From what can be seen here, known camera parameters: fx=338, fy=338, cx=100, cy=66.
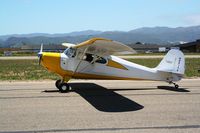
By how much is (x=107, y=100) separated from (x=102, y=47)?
248 cm

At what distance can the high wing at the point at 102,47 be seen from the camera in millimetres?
11821

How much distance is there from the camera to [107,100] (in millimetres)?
11422

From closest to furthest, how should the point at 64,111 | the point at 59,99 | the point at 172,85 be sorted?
the point at 64,111
the point at 59,99
the point at 172,85

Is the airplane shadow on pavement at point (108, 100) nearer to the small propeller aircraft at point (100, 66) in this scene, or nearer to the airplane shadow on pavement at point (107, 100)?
the airplane shadow on pavement at point (107, 100)

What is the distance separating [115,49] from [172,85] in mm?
3964

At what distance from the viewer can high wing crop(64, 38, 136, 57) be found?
465 inches

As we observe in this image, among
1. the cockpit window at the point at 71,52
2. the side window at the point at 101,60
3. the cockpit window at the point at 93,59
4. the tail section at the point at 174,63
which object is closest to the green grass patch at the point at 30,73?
the cockpit window at the point at 71,52

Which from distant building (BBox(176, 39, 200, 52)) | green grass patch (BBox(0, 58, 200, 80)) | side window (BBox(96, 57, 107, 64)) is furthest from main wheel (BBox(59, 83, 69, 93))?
distant building (BBox(176, 39, 200, 52))

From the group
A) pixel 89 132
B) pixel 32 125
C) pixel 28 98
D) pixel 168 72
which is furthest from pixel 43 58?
pixel 89 132

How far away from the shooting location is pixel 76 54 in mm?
14109

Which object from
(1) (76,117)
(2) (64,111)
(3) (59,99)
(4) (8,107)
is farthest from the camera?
(3) (59,99)

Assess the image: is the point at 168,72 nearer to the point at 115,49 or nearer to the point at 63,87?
the point at 115,49

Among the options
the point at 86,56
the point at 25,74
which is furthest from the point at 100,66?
the point at 25,74

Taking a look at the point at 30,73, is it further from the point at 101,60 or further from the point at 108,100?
the point at 108,100
